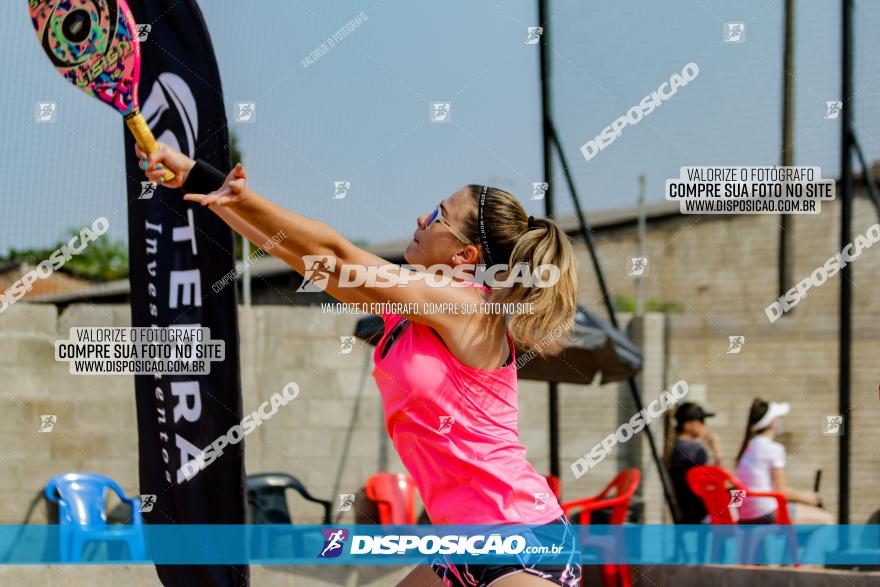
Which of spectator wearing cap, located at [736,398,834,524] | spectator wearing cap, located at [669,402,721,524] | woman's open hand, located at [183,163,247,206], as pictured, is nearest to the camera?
woman's open hand, located at [183,163,247,206]

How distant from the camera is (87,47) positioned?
322 cm

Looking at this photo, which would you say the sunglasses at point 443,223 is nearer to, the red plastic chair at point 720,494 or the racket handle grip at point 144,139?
the racket handle grip at point 144,139

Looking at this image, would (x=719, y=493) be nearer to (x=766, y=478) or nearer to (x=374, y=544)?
(x=766, y=478)

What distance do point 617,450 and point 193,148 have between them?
5662 millimetres

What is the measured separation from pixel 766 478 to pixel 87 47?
5319 millimetres

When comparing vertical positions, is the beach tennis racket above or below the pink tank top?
above

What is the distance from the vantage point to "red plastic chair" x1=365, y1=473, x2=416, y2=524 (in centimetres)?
749

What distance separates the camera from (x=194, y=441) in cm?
534

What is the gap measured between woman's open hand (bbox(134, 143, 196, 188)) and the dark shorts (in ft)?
3.82

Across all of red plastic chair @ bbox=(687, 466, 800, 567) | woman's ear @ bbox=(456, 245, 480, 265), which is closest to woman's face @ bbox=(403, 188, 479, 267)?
woman's ear @ bbox=(456, 245, 480, 265)

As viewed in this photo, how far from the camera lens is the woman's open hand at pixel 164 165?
240 cm

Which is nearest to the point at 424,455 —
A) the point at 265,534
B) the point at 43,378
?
the point at 265,534

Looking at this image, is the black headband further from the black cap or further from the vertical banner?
the black cap

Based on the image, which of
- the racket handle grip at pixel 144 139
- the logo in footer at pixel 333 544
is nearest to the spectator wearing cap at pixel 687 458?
the logo in footer at pixel 333 544
